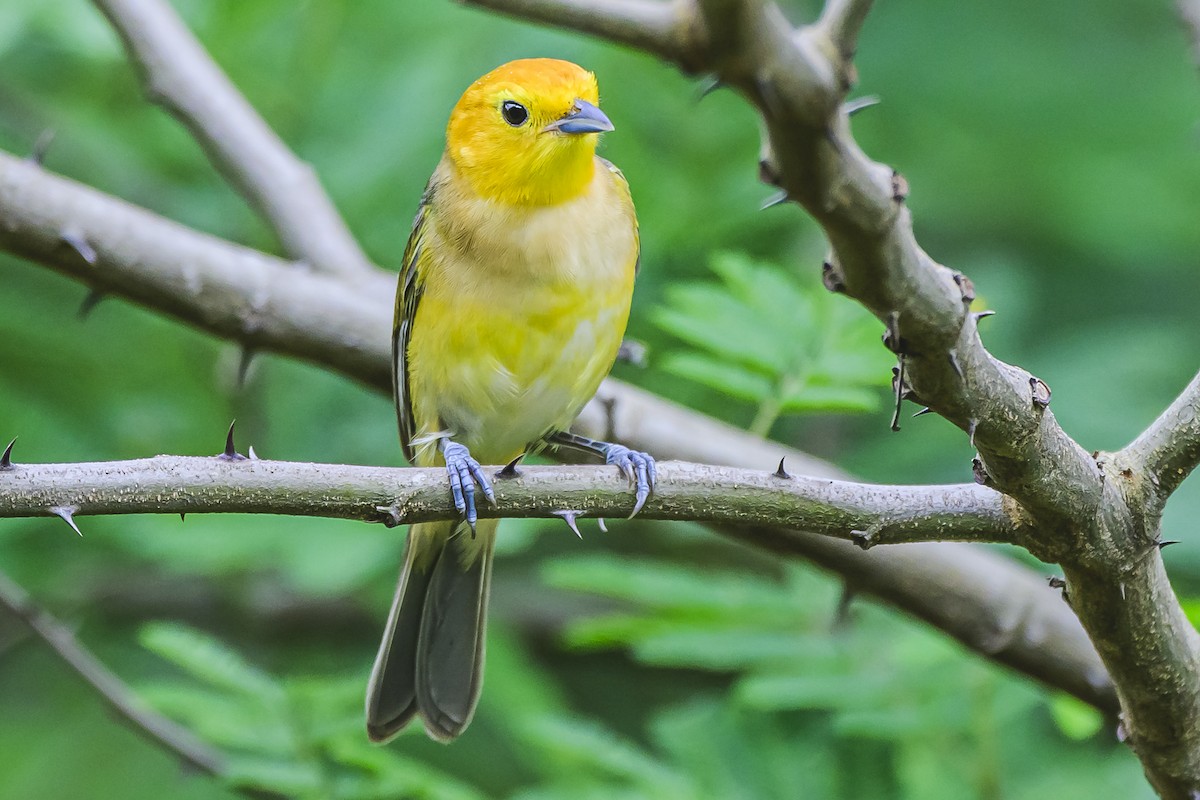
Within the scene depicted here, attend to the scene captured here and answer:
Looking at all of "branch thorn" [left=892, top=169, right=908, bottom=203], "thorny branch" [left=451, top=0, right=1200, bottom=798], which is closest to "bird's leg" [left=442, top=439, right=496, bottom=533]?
"thorny branch" [left=451, top=0, right=1200, bottom=798]

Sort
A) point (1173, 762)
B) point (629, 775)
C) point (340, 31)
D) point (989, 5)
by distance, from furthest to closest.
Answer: point (989, 5) → point (340, 31) → point (629, 775) → point (1173, 762)

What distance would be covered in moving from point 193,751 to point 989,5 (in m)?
6.25

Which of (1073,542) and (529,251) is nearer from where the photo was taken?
(1073,542)

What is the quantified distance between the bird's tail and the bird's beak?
4.25 feet

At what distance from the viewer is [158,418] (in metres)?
5.69

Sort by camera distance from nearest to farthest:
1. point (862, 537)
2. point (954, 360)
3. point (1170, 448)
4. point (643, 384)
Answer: point (954, 360) → point (1170, 448) → point (862, 537) → point (643, 384)

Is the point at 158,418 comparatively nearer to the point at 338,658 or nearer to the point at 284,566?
the point at 284,566

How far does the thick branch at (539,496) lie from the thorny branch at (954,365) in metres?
0.17

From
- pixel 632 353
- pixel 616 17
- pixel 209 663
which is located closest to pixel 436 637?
pixel 209 663

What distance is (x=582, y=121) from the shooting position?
4.04 metres

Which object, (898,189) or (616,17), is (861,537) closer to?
(898,189)

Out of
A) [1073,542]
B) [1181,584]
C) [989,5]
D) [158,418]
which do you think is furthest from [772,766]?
[989,5]

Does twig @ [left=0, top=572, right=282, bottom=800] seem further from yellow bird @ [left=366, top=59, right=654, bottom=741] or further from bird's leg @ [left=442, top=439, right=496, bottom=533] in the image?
bird's leg @ [left=442, top=439, right=496, bottom=533]

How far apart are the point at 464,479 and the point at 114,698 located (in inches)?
66.3
